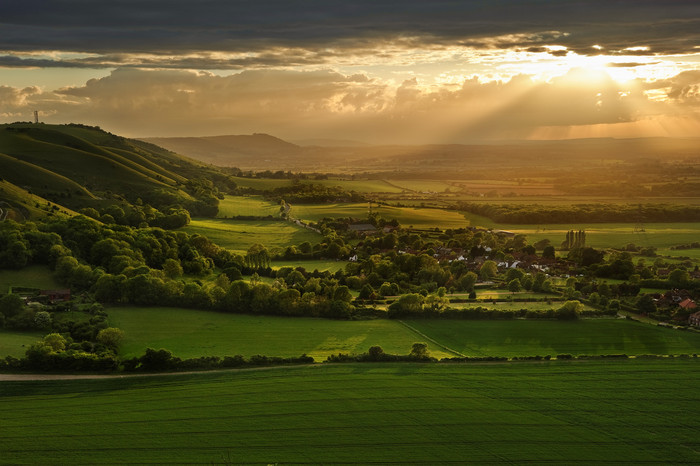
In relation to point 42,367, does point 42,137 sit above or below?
above

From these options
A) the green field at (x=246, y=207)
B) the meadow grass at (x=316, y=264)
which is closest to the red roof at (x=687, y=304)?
the meadow grass at (x=316, y=264)

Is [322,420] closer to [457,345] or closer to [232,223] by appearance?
[457,345]

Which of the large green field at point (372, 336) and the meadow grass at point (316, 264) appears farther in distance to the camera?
the meadow grass at point (316, 264)

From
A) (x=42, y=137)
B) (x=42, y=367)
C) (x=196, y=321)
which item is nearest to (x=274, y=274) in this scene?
(x=196, y=321)

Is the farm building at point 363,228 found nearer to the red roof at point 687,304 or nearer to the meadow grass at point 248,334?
the meadow grass at point 248,334

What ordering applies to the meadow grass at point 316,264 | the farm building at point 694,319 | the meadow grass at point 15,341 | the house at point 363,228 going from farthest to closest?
the house at point 363,228 < the meadow grass at point 316,264 < the farm building at point 694,319 < the meadow grass at point 15,341

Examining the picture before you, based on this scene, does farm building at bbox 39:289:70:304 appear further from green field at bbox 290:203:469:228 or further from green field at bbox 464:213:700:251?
green field at bbox 464:213:700:251

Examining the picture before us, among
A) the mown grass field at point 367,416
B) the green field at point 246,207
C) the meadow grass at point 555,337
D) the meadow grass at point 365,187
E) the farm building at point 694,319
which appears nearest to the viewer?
the mown grass field at point 367,416
